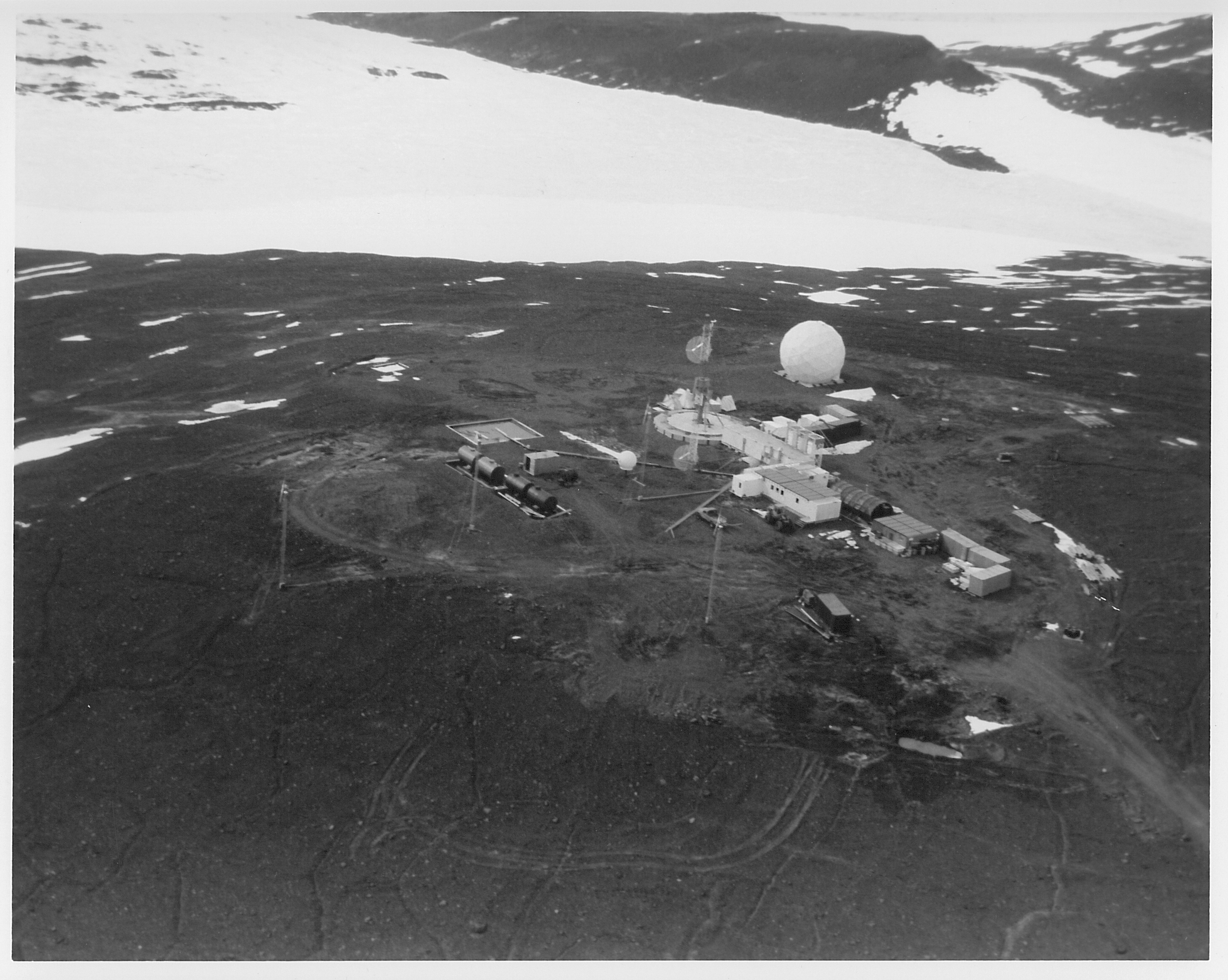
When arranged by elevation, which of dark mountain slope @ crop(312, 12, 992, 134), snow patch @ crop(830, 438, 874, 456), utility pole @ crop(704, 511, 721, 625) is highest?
dark mountain slope @ crop(312, 12, 992, 134)

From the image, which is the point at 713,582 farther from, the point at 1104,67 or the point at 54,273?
the point at 54,273

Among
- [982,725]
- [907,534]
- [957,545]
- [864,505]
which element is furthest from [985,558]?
[982,725]

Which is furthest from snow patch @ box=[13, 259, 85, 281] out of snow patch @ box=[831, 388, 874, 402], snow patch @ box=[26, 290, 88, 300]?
snow patch @ box=[831, 388, 874, 402]

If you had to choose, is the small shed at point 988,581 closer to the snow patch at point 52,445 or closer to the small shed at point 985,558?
the small shed at point 985,558

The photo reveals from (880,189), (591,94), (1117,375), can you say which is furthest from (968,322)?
(591,94)

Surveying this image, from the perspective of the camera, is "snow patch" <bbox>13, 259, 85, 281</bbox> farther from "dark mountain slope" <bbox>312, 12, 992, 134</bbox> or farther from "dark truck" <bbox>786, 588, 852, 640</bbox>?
"dark truck" <bbox>786, 588, 852, 640</bbox>

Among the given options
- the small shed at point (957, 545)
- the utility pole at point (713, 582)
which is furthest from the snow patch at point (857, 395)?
the utility pole at point (713, 582)
